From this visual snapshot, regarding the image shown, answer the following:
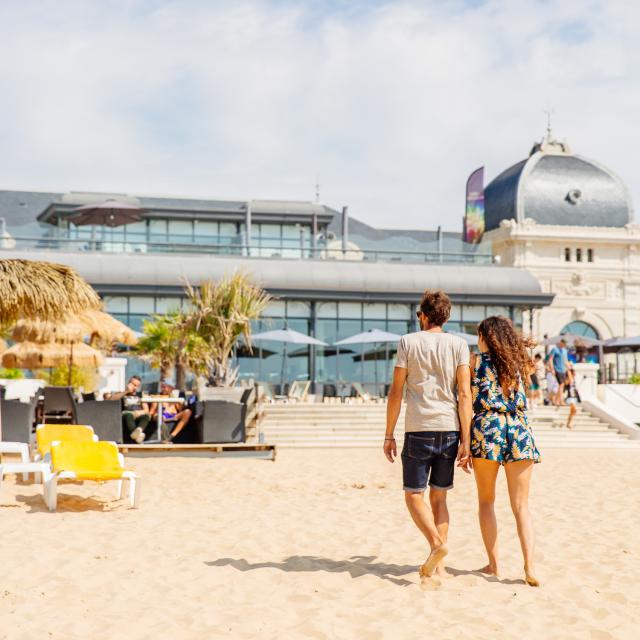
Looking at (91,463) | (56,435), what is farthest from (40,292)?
(91,463)

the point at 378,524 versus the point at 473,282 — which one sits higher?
the point at 473,282

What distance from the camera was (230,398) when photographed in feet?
55.7

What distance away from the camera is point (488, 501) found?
5.77 meters

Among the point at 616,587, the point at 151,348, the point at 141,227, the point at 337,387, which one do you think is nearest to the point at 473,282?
the point at 337,387

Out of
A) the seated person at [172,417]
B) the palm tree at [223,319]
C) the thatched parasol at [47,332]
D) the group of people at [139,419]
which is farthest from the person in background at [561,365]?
the thatched parasol at [47,332]

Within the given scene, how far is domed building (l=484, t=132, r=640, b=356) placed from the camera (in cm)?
4944

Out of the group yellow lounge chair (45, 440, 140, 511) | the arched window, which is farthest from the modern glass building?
yellow lounge chair (45, 440, 140, 511)

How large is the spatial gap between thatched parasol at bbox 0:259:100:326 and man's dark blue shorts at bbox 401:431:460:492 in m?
6.60

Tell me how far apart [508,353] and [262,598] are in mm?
1960

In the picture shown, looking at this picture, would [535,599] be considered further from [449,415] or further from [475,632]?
[449,415]

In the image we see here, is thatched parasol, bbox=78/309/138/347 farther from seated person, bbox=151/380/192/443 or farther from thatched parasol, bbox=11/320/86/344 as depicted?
seated person, bbox=151/380/192/443

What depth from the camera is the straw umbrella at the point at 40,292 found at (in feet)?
36.1

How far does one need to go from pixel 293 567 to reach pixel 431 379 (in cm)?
169

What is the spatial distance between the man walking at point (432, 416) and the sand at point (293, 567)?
58 cm
